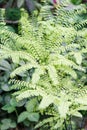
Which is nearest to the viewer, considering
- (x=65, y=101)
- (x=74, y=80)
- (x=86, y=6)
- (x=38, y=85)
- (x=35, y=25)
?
(x=65, y=101)

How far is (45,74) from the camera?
3.45 m

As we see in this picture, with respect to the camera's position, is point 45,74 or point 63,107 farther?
point 45,74

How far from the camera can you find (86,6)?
4582 mm

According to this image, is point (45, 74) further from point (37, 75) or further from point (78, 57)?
point (78, 57)

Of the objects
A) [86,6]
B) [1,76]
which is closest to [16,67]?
[1,76]

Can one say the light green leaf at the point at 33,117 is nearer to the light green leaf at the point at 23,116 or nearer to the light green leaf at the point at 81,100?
the light green leaf at the point at 23,116

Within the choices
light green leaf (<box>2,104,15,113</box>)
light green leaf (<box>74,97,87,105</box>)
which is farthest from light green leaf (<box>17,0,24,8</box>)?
light green leaf (<box>74,97,87,105</box>)

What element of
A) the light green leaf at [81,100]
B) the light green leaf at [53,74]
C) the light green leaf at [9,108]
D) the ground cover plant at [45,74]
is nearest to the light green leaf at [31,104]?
the ground cover plant at [45,74]

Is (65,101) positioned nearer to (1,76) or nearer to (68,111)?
(68,111)

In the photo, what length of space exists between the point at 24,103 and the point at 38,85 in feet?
0.79

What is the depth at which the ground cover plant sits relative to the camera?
325 centimetres

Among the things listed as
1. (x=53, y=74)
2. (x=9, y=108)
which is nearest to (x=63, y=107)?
(x=53, y=74)

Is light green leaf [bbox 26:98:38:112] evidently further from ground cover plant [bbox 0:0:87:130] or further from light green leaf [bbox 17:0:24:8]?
light green leaf [bbox 17:0:24:8]

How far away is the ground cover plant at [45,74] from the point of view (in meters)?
3.25
